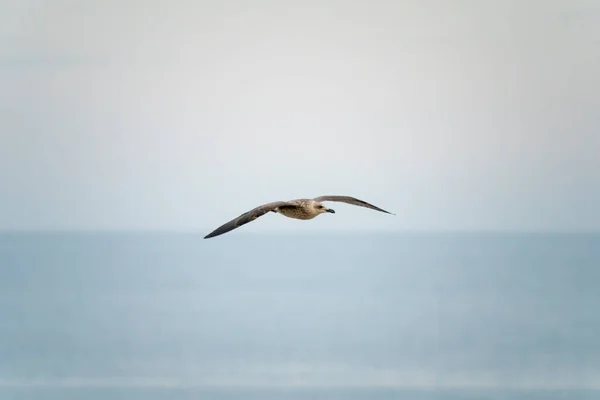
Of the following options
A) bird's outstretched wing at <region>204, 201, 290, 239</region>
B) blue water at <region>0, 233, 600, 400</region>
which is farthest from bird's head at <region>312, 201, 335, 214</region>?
blue water at <region>0, 233, 600, 400</region>

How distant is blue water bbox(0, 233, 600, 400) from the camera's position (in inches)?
892

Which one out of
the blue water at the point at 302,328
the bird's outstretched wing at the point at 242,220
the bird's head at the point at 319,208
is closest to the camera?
the bird's outstretched wing at the point at 242,220

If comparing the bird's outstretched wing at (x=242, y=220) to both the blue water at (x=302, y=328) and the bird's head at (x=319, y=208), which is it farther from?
the blue water at (x=302, y=328)

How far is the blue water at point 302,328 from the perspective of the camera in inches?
892

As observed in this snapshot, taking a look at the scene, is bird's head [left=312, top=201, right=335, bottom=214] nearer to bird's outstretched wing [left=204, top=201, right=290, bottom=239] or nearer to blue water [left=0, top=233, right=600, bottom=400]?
bird's outstretched wing [left=204, top=201, right=290, bottom=239]

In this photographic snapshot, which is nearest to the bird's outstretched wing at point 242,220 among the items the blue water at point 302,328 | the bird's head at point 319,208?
the bird's head at point 319,208

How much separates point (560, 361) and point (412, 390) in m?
3.73

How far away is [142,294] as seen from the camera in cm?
3844

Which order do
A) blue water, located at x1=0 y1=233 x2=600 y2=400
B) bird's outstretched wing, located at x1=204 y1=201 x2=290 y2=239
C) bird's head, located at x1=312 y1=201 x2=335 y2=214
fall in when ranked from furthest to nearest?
blue water, located at x1=0 y1=233 x2=600 y2=400
bird's head, located at x1=312 y1=201 x2=335 y2=214
bird's outstretched wing, located at x1=204 y1=201 x2=290 y2=239

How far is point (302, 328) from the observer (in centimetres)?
2936

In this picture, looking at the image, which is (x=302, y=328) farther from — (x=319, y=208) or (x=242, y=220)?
(x=242, y=220)

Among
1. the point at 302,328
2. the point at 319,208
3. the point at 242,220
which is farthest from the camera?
the point at 302,328

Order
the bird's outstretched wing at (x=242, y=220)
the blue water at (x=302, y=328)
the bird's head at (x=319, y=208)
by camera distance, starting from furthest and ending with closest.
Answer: the blue water at (x=302, y=328), the bird's head at (x=319, y=208), the bird's outstretched wing at (x=242, y=220)

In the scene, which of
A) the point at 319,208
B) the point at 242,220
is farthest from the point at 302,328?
the point at 242,220
